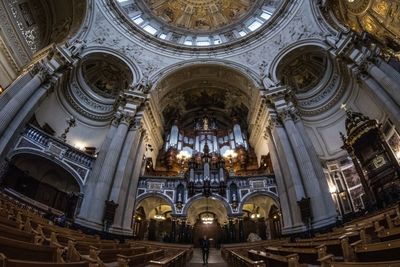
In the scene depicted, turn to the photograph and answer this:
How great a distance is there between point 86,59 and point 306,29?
1533 cm

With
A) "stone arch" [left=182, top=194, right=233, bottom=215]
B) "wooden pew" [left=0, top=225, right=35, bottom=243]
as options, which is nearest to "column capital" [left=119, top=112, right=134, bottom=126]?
"stone arch" [left=182, top=194, right=233, bottom=215]

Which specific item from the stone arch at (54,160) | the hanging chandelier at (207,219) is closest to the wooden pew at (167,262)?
the stone arch at (54,160)

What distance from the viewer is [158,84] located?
54.4 feet

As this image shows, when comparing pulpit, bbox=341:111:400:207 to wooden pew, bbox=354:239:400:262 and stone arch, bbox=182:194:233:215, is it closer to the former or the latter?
stone arch, bbox=182:194:233:215

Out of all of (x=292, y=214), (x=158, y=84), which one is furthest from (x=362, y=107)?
(x=158, y=84)

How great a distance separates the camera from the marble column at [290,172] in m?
10.8

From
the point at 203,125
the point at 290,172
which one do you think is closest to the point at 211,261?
the point at 290,172

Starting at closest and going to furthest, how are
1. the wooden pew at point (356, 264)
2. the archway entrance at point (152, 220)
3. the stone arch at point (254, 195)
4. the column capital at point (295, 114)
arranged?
1. the wooden pew at point (356, 264)
2. the stone arch at point (254, 195)
3. the column capital at point (295, 114)
4. the archway entrance at point (152, 220)

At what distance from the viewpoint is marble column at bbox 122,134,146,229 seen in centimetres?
1193

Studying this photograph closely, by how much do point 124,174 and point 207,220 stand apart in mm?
7024

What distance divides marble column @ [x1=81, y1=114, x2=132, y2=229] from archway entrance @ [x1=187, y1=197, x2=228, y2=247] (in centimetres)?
617

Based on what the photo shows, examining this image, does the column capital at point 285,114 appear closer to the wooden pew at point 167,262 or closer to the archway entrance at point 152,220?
the archway entrance at point 152,220

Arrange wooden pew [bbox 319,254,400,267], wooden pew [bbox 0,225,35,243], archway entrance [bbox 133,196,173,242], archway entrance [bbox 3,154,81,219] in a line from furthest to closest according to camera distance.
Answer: archway entrance [bbox 133,196,173,242] < archway entrance [bbox 3,154,81,219] < wooden pew [bbox 0,225,35,243] < wooden pew [bbox 319,254,400,267]

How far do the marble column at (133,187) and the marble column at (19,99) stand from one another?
20.7 ft
